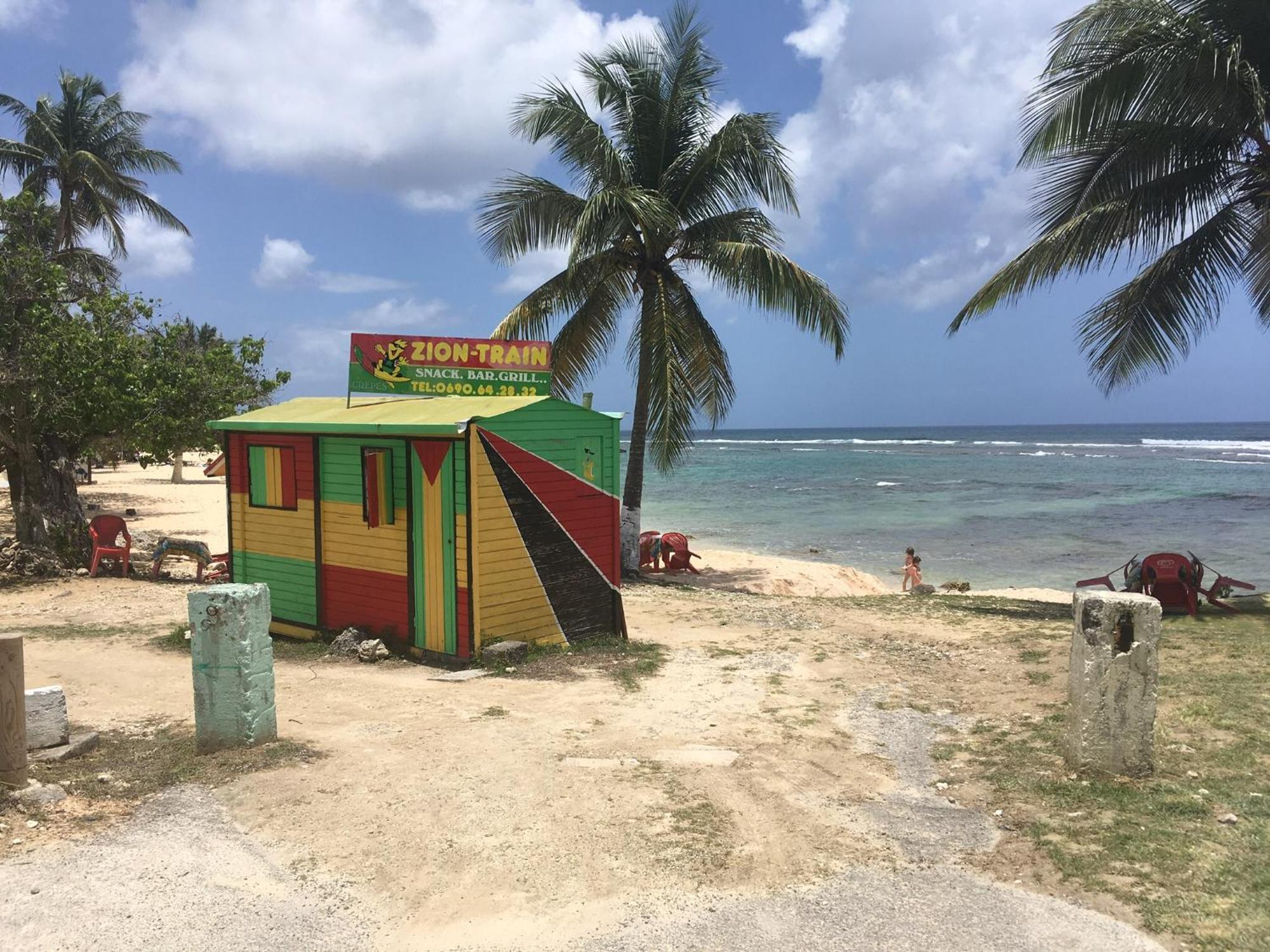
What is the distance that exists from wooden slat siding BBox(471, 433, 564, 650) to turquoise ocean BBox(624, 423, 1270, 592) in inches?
591

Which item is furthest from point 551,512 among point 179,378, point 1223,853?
point 179,378

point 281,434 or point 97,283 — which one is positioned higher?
point 97,283

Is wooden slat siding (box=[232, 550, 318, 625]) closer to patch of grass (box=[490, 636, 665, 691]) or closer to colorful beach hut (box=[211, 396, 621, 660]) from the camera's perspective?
colorful beach hut (box=[211, 396, 621, 660])

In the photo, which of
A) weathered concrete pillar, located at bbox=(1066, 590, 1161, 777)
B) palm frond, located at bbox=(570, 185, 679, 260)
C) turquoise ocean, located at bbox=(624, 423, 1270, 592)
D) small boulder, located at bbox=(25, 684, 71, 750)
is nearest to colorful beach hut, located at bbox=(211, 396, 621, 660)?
small boulder, located at bbox=(25, 684, 71, 750)

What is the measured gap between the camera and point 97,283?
58.6ft

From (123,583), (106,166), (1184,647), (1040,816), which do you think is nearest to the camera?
(1040,816)

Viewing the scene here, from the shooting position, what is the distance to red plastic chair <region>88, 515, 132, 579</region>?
15605 millimetres

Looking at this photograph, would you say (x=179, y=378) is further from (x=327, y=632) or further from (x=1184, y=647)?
(x=1184, y=647)

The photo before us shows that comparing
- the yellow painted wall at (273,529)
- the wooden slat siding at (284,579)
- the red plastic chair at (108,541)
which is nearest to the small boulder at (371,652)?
the wooden slat siding at (284,579)

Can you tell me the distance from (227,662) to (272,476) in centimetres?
529

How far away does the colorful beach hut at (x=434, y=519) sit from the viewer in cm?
922

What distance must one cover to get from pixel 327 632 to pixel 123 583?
6.61m

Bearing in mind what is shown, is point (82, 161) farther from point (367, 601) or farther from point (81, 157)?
point (367, 601)

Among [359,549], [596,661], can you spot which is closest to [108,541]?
[359,549]
